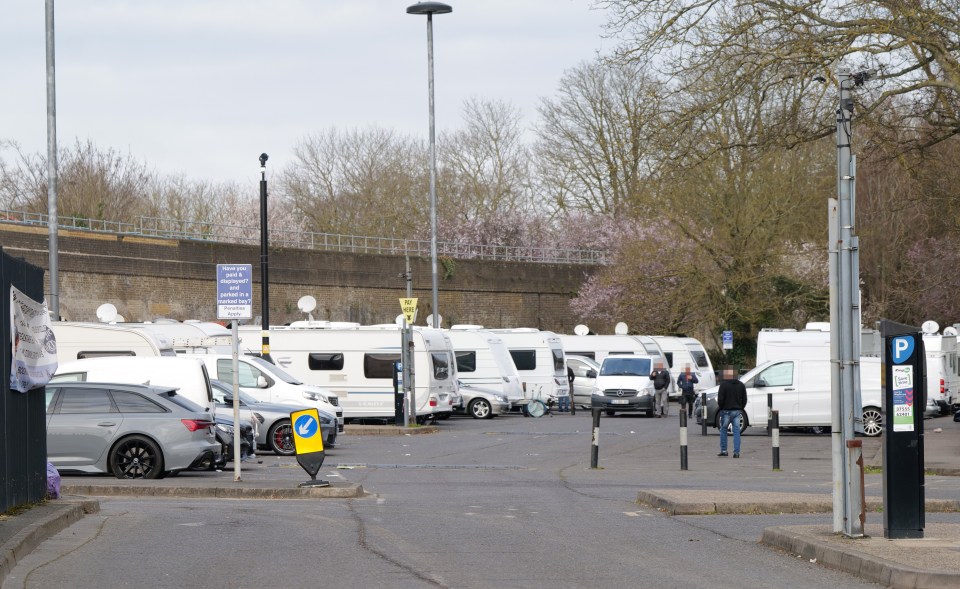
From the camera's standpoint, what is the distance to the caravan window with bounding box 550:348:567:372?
151ft

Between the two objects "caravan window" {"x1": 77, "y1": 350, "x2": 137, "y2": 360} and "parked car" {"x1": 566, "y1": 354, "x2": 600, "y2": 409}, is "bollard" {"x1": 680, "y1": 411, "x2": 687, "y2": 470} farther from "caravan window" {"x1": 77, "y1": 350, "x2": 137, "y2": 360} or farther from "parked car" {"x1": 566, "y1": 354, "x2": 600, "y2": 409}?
"parked car" {"x1": 566, "y1": 354, "x2": 600, "y2": 409}

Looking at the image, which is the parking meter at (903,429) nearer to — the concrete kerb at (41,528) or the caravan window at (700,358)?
the concrete kerb at (41,528)

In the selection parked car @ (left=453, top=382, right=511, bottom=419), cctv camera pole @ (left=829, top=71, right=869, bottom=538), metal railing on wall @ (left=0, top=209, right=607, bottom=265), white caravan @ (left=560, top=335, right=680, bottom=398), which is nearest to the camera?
cctv camera pole @ (left=829, top=71, right=869, bottom=538)

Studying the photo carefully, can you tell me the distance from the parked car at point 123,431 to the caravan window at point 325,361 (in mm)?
17266

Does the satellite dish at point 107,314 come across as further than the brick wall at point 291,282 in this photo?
No

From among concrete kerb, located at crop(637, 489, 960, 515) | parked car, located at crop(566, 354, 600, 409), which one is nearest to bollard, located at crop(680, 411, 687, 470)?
concrete kerb, located at crop(637, 489, 960, 515)

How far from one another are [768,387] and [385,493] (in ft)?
54.4

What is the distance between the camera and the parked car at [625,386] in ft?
138

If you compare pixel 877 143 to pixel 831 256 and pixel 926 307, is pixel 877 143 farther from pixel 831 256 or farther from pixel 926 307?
pixel 926 307

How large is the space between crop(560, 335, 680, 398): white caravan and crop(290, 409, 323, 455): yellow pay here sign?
32541 mm

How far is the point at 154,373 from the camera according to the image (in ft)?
77.1

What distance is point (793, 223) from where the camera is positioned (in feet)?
174

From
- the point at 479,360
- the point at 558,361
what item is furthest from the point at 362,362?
the point at 558,361

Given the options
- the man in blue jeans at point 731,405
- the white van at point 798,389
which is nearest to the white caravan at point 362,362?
the white van at point 798,389
